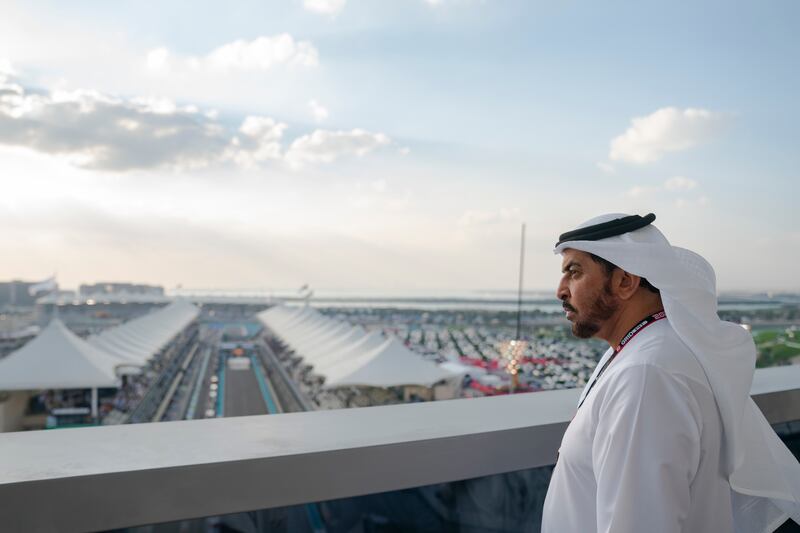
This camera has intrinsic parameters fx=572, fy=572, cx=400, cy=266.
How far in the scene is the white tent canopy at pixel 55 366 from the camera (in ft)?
33.6

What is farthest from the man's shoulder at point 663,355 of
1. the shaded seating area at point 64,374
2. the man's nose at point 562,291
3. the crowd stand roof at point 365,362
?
the shaded seating area at point 64,374

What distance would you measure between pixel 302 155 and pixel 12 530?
23.9m

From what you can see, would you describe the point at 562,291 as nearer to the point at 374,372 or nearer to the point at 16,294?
the point at 374,372

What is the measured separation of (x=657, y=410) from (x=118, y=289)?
91.7 metres

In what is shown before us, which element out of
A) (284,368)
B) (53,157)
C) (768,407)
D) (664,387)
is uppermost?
(53,157)

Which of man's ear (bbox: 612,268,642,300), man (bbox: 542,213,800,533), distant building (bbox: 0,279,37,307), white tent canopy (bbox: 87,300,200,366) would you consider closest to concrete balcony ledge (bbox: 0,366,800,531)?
man (bbox: 542,213,800,533)

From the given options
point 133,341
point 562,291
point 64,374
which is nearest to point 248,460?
point 562,291

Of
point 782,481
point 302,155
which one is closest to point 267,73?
point 782,481

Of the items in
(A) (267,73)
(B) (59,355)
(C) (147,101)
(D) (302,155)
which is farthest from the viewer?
(D) (302,155)

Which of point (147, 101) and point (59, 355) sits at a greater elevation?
point (147, 101)

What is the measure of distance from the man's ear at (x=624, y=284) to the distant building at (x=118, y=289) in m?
87.0

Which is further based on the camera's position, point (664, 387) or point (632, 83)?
point (632, 83)

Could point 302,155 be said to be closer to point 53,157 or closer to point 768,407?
point 53,157

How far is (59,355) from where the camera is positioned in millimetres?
10773
